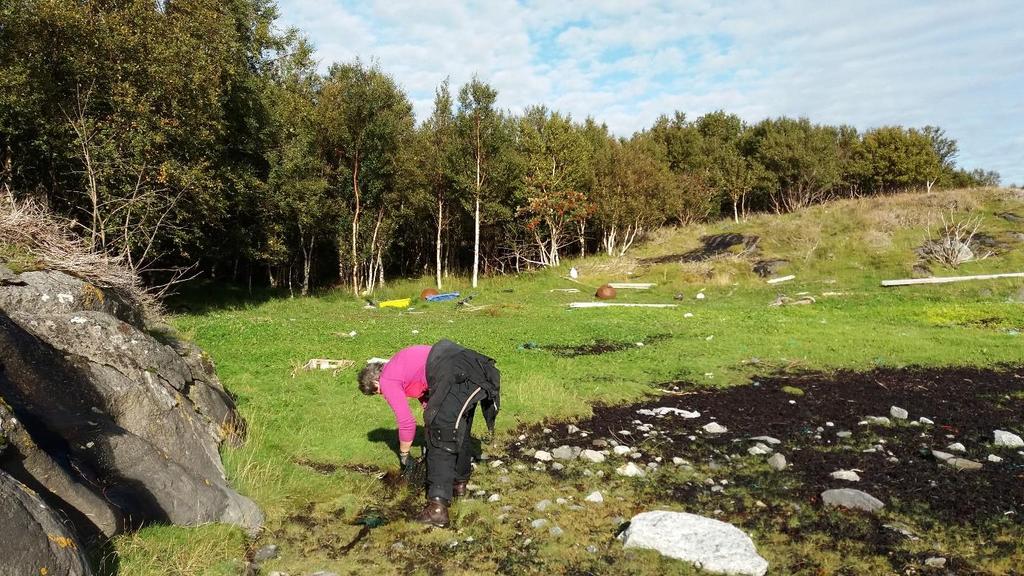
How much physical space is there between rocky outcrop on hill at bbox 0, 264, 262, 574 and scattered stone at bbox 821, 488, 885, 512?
20.4ft

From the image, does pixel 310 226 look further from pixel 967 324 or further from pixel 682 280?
pixel 967 324

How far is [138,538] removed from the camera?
5.12 meters

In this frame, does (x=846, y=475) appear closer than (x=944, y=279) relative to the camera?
Yes

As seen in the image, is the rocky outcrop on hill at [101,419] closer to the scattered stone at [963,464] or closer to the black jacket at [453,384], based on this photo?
the black jacket at [453,384]

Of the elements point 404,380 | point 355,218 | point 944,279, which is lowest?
point 944,279

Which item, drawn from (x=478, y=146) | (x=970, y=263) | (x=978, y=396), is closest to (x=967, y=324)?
(x=978, y=396)

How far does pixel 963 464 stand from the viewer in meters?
8.09

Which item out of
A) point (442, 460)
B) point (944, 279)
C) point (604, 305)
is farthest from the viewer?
point (944, 279)

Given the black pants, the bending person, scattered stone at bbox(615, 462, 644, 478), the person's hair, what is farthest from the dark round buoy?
the black pants

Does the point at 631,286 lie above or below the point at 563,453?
above

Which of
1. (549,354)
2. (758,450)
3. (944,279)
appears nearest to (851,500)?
(758,450)

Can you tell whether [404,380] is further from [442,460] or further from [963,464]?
[963,464]

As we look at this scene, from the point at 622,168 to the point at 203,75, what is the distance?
31.4 meters

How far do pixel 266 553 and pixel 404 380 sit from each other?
7.17 ft
